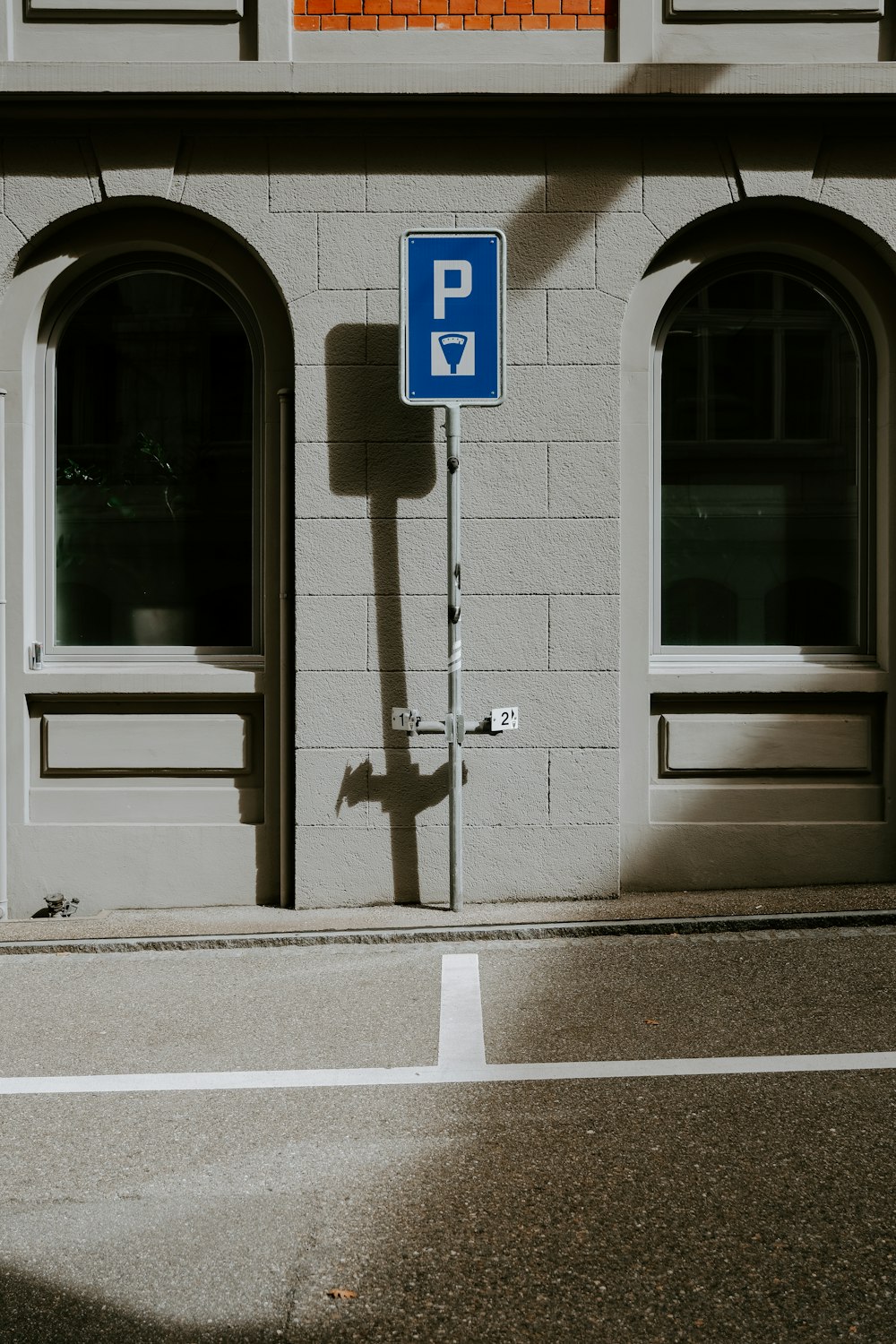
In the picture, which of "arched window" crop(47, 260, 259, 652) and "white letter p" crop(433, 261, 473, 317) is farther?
"arched window" crop(47, 260, 259, 652)

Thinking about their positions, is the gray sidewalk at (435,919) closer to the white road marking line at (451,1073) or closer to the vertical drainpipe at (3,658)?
the vertical drainpipe at (3,658)

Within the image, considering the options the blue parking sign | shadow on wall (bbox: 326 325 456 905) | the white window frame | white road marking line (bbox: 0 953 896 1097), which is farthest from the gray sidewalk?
the blue parking sign

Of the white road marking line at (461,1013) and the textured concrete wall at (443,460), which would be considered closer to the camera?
the white road marking line at (461,1013)

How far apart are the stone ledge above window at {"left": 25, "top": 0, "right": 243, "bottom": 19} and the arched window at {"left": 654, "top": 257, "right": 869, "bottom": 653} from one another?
3008mm

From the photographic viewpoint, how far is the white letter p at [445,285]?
6.45 meters

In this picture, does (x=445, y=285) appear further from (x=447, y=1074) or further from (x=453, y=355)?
(x=447, y=1074)

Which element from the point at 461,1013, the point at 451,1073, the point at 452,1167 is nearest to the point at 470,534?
the point at 461,1013

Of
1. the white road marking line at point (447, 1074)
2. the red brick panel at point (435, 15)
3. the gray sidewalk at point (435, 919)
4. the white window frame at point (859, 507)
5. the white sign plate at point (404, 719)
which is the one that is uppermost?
the red brick panel at point (435, 15)

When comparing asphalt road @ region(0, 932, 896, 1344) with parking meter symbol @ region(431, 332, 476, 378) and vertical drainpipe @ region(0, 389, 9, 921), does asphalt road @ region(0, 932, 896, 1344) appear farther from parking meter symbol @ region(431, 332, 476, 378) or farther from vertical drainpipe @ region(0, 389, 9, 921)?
parking meter symbol @ region(431, 332, 476, 378)

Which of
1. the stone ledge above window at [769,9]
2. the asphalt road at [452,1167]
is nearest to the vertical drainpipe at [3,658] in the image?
the asphalt road at [452,1167]

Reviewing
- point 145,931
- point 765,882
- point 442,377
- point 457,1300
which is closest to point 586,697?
point 765,882

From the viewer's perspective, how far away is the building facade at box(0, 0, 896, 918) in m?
6.81

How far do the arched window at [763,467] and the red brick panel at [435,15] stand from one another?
170 centimetres

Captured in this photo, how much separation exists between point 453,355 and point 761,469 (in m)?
2.09
